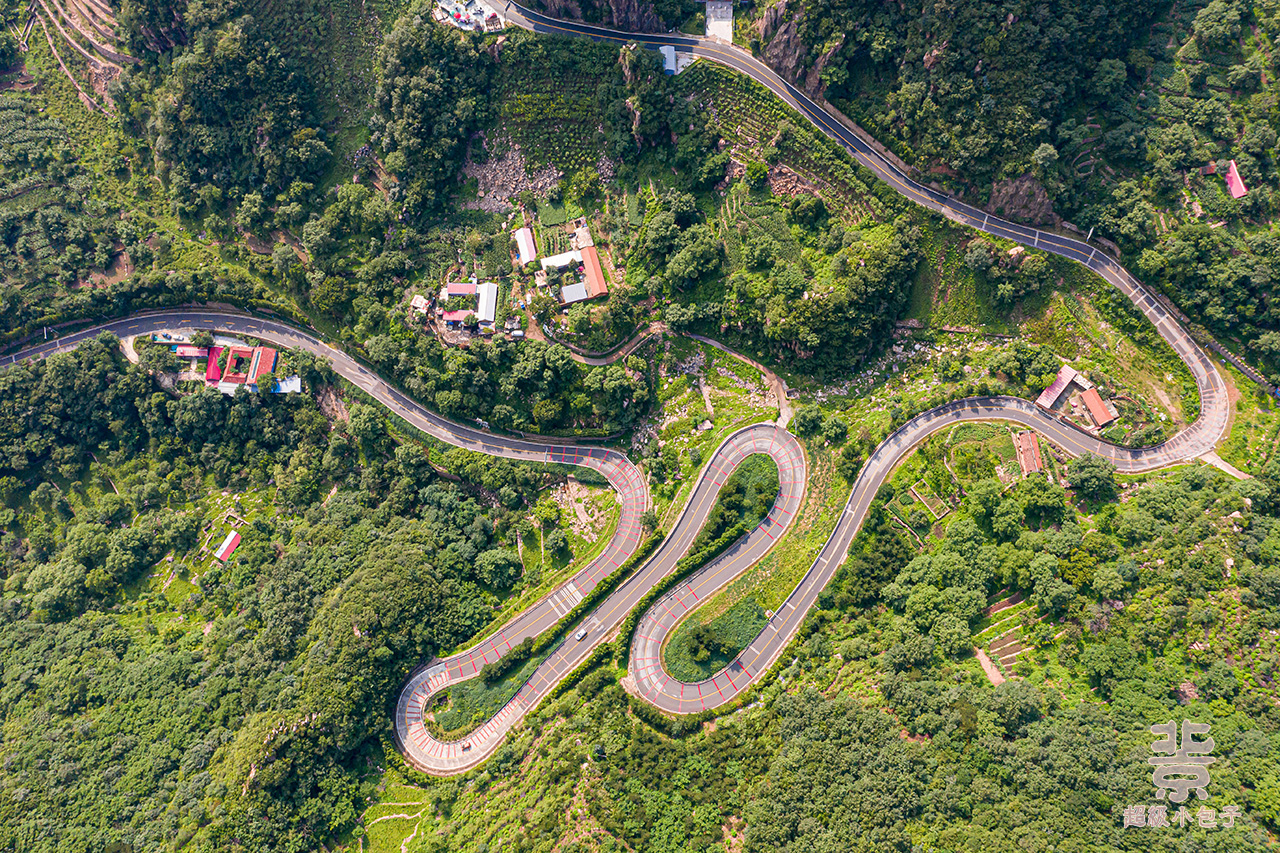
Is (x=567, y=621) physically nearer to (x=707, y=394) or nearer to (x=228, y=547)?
(x=707, y=394)

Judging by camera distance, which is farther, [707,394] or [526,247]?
[526,247]

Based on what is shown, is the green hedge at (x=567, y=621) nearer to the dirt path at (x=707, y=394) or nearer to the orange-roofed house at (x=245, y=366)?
the dirt path at (x=707, y=394)

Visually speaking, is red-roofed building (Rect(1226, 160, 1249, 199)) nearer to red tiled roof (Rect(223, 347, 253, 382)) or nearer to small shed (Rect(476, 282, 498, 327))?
small shed (Rect(476, 282, 498, 327))

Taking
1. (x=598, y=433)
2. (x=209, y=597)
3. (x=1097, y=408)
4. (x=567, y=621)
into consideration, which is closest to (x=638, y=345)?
(x=598, y=433)

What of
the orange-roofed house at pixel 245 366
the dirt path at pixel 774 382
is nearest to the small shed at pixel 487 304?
the dirt path at pixel 774 382

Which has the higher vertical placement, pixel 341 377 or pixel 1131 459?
pixel 341 377

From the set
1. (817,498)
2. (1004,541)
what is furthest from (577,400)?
(1004,541)

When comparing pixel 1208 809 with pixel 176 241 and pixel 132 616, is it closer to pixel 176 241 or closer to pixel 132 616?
pixel 132 616
